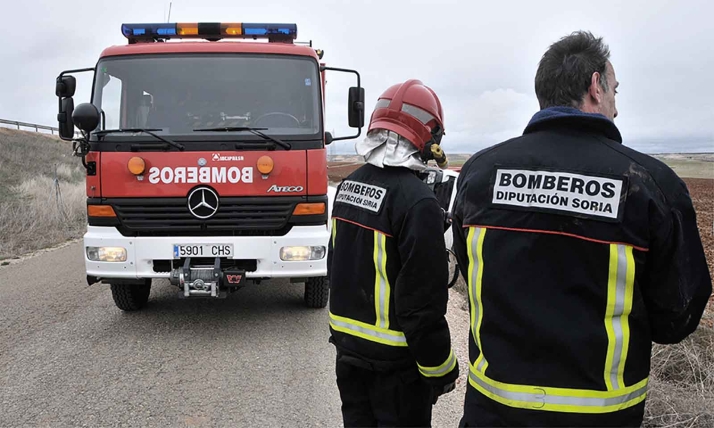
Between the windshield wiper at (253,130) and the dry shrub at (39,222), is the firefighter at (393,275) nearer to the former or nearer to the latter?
the windshield wiper at (253,130)

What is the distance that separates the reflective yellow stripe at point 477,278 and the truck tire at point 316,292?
3.80m

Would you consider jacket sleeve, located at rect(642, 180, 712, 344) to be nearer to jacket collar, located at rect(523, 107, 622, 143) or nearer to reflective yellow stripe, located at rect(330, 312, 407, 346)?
jacket collar, located at rect(523, 107, 622, 143)

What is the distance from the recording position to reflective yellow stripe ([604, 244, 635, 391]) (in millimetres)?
1363

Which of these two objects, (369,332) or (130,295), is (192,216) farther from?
(369,332)

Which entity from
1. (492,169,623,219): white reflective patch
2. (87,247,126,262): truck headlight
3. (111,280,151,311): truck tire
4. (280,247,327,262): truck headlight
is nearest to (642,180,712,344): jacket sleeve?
(492,169,623,219): white reflective patch

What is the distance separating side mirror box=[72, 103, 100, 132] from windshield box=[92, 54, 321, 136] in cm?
23

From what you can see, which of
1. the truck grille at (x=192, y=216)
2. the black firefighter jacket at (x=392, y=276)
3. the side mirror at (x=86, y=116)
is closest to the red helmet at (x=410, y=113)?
the black firefighter jacket at (x=392, y=276)

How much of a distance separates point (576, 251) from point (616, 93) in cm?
59

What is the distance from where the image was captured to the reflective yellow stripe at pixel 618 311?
136 centimetres

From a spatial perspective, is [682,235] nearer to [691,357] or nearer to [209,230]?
[691,357]

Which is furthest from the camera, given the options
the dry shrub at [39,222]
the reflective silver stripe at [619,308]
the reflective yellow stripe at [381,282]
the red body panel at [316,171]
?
the dry shrub at [39,222]

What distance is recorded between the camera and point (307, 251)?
465cm

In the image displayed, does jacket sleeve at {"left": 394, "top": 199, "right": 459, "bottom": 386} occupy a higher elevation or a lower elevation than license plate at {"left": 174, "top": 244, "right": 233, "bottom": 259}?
higher

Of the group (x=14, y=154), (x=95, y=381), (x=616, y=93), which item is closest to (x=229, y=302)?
(x=95, y=381)
